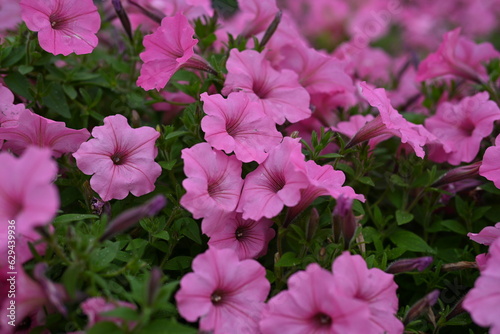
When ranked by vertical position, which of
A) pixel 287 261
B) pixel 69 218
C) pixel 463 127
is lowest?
pixel 69 218

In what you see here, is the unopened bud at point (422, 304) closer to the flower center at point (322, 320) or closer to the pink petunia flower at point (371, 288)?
the pink petunia flower at point (371, 288)

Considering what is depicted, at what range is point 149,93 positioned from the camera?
161 centimetres

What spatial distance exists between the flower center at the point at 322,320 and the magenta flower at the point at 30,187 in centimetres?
59

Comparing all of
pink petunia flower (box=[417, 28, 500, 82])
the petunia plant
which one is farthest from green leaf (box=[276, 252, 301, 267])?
pink petunia flower (box=[417, 28, 500, 82])

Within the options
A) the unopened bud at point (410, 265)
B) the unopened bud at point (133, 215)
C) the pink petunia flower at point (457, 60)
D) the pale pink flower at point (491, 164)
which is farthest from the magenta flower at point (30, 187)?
A: the pink petunia flower at point (457, 60)

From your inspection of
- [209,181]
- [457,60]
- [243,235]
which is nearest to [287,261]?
[243,235]

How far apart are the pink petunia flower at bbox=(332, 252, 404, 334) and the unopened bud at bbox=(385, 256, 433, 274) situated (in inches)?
3.7

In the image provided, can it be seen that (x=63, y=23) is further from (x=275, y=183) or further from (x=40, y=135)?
(x=275, y=183)

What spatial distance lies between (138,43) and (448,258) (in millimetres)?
1220

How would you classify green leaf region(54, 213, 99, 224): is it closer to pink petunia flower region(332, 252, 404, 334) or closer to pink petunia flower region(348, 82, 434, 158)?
pink petunia flower region(332, 252, 404, 334)

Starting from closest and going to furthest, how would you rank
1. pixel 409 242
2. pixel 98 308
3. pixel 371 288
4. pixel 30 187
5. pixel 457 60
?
pixel 30 187 → pixel 98 308 → pixel 371 288 → pixel 409 242 → pixel 457 60

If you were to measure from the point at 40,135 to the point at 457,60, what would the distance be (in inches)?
59.4

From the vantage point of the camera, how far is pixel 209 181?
4.14ft

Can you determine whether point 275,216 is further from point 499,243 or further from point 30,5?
point 30,5
